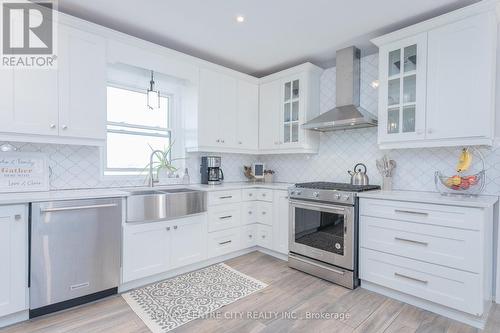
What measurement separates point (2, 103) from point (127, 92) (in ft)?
4.08

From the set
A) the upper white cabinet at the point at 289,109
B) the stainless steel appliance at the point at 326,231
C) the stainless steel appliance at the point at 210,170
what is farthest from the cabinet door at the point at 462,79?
the stainless steel appliance at the point at 210,170

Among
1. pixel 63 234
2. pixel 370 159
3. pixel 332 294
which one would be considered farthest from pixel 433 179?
pixel 63 234

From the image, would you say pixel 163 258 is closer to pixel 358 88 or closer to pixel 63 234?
pixel 63 234

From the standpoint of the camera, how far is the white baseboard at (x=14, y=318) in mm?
1839

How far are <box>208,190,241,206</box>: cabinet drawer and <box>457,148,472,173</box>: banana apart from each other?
7.37ft

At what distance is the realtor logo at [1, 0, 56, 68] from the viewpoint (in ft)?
6.56

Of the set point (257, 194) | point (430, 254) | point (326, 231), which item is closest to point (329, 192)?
point (326, 231)

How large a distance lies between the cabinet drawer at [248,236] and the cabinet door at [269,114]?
1162mm

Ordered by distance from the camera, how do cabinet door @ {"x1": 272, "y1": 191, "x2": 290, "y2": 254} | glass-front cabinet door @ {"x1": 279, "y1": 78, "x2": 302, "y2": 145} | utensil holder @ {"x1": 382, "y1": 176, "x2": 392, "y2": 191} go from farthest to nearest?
glass-front cabinet door @ {"x1": 279, "y1": 78, "x2": 302, "y2": 145} → cabinet door @ {"x1": 272, "y1": 191, "x2": 290, "y2": 254} → utensil holder @ {"x1": 382, "y1": 176, "x2": 392, "y2": 191}

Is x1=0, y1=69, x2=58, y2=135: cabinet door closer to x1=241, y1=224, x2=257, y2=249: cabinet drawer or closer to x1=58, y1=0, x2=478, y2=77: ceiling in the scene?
x1=58, y1=0, x2=478, y2=77: ceiling

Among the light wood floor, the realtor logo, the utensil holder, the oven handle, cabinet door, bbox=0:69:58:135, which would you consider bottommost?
the light wood floor

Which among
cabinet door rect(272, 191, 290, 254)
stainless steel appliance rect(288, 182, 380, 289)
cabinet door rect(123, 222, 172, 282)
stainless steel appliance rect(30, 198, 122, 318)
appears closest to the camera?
stainless steel appliance rect(30, 198, 122, 318)

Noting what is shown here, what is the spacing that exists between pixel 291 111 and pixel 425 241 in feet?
7.00

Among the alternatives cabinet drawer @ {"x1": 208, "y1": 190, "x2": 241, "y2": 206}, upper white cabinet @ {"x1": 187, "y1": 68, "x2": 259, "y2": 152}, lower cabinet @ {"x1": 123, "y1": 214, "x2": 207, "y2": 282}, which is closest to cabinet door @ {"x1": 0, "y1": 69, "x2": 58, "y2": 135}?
lower cabinet @ {"x1": 123, "y1": 214, "x2": 207, "y2": 282}
